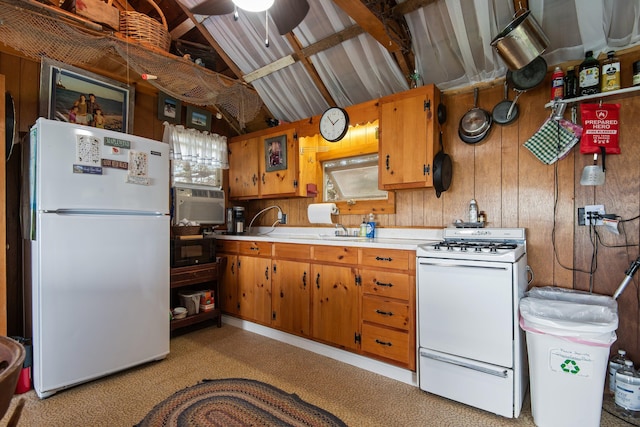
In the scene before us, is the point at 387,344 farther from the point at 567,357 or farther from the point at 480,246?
the point at 567,357

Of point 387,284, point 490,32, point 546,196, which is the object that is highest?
point 490,32

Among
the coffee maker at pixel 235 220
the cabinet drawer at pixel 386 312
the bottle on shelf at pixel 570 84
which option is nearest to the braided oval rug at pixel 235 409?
the cabinet drawer at pixel 386 312

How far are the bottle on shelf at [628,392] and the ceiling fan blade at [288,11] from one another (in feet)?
9.58

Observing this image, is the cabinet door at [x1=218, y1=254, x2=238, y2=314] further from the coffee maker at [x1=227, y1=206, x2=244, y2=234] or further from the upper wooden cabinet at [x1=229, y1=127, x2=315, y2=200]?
the upper wooden cabinet at [x1=229, y1=127, x2=315, y2=200]

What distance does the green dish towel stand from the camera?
7.34ft


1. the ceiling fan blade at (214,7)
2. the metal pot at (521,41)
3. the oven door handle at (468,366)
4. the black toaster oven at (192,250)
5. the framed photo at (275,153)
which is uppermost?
the ceiling fan blade at (214,7)

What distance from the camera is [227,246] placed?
3.54m

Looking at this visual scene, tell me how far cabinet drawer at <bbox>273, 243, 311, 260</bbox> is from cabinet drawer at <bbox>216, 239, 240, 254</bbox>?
60cm

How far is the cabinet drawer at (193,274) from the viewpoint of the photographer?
3.06 meters

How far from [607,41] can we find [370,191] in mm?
1979

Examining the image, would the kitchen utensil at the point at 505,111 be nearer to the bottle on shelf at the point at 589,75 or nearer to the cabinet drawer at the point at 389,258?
the bottle on shelf at the point at 589,75

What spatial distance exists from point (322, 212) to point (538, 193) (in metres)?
1.80

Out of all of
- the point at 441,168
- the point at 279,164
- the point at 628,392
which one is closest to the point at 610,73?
the point at 441,168

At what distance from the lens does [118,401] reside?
2061mm
